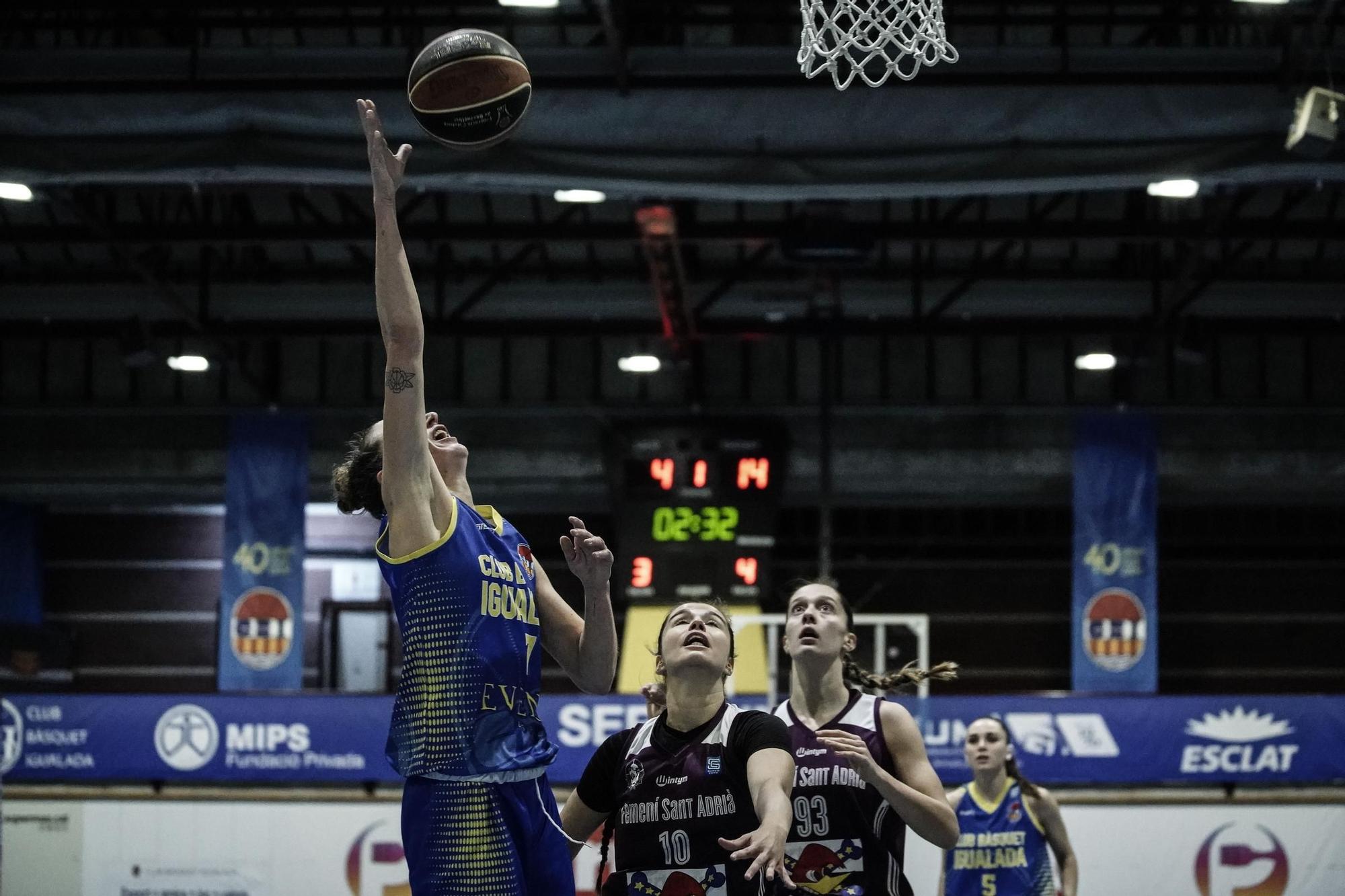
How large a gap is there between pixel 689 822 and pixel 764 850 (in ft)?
2.77

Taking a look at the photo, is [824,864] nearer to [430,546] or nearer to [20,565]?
[430,546]

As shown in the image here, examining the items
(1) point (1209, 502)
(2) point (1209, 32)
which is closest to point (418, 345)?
(2) point (1209, 32)

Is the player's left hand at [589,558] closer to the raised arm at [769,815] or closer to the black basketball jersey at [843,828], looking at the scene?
the raised arm at [769,815]

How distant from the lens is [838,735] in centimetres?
496

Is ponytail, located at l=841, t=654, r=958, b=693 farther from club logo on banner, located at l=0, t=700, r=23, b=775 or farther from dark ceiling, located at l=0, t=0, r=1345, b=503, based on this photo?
club logo on banner, located at l=0, t=700, r=23, b=775

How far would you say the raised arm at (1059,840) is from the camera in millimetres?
8609

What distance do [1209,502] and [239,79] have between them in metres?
15.0

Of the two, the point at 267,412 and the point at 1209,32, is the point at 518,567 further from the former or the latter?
the point at 267,412

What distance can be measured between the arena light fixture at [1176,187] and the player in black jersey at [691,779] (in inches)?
337

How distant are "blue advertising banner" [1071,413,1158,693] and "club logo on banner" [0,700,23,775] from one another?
36.9 ft

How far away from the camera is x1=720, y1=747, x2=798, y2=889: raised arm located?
388 centimetres

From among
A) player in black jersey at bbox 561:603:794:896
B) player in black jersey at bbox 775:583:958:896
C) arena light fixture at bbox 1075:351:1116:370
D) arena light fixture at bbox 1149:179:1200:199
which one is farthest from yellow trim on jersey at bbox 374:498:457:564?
arena light fixture at bbox 1075:351:1116:370

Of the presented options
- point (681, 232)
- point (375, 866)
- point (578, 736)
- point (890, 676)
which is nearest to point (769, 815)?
point (890, 676)

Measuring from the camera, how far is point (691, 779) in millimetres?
4707
